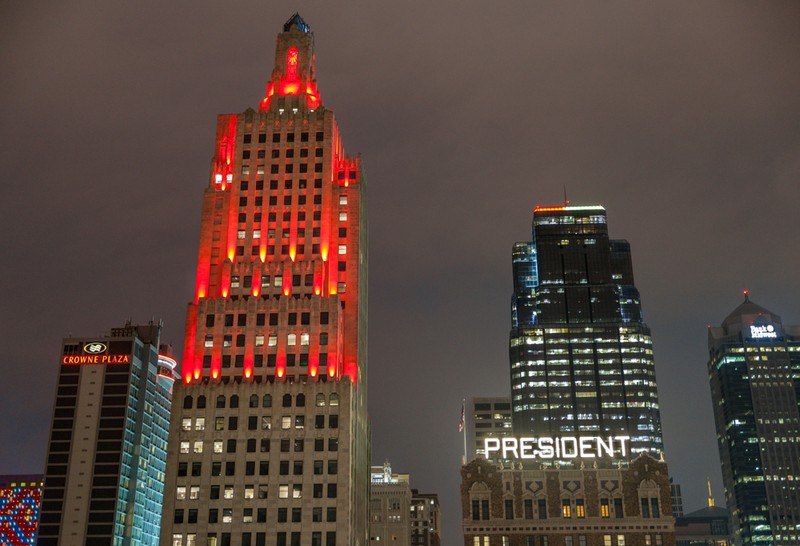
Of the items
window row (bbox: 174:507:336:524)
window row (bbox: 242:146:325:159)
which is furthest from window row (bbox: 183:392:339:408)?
window row (bbox: 242:146:325:159)

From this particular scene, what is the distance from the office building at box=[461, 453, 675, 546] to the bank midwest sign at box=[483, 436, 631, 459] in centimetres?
623

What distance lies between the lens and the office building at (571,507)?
14100 cm

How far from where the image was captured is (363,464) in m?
159

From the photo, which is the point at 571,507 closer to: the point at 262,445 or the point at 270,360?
the point at 262,445

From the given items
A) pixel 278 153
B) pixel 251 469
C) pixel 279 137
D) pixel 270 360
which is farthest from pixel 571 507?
pixel 279 137

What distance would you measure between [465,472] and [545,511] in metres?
14.7

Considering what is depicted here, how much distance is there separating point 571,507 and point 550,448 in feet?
49.0

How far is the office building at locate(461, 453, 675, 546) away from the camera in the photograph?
14100 cm

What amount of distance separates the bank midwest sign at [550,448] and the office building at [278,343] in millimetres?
24575

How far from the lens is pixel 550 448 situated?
156750 mm

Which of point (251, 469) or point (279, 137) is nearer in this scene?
point (251, 469)

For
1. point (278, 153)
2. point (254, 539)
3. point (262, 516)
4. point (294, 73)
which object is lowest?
point (254, 539)

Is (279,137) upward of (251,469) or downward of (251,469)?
upward

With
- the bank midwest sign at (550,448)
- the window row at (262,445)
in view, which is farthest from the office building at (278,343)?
the bank midwest sign at (550,448)
